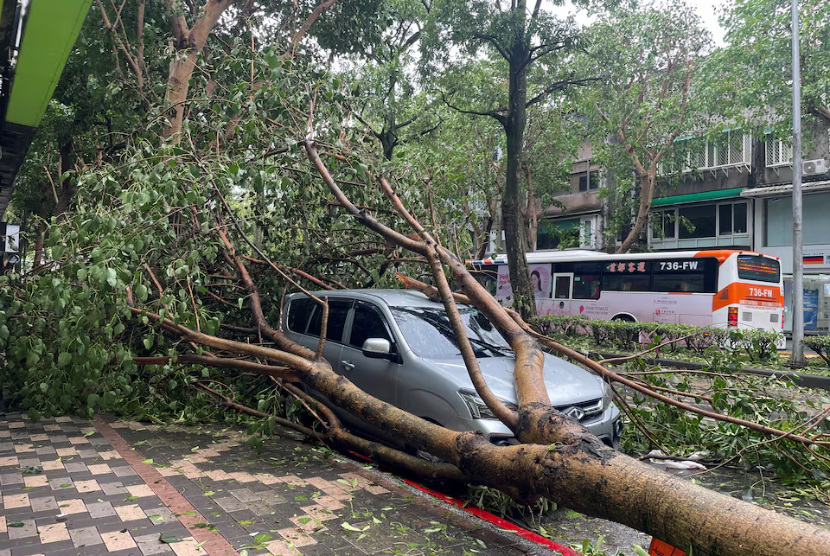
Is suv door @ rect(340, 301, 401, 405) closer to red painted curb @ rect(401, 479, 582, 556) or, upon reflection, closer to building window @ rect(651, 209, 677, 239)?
red painted curb @ rect(401, 479, 582, 556)

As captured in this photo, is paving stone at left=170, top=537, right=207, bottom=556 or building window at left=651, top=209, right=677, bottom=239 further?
building window at left=651, top=209, right=677, bottom=239

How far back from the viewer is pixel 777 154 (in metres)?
25.1

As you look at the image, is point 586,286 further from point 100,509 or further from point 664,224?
point 100,509

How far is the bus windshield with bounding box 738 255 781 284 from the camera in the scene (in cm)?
1620

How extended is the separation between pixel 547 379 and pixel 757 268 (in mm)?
14048

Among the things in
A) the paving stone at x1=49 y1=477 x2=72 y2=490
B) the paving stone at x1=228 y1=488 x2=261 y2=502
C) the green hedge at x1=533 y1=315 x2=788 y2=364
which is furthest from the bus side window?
the paving stone at x1=49 y1=477 x2=72 y2=490

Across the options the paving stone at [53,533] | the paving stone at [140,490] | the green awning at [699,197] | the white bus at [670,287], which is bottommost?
the paving stone at [53,533]

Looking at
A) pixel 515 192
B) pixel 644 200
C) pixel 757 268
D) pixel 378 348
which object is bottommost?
pixel 378 348

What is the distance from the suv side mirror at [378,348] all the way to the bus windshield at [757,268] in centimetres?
1373

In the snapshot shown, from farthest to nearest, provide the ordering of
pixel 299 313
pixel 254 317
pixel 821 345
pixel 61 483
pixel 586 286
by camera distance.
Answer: pixel 586 286
pixel 821 345
pixel 299 313
pixel 254 317
pixel 61 483

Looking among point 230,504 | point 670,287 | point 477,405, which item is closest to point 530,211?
point 670,287

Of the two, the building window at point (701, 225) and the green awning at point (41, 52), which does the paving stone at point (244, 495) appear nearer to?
the green awning at point (41, 52)

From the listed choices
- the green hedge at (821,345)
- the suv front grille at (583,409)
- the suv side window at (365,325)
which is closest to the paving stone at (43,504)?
the suv side window at (365,325)

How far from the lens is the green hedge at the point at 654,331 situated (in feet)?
44.7
